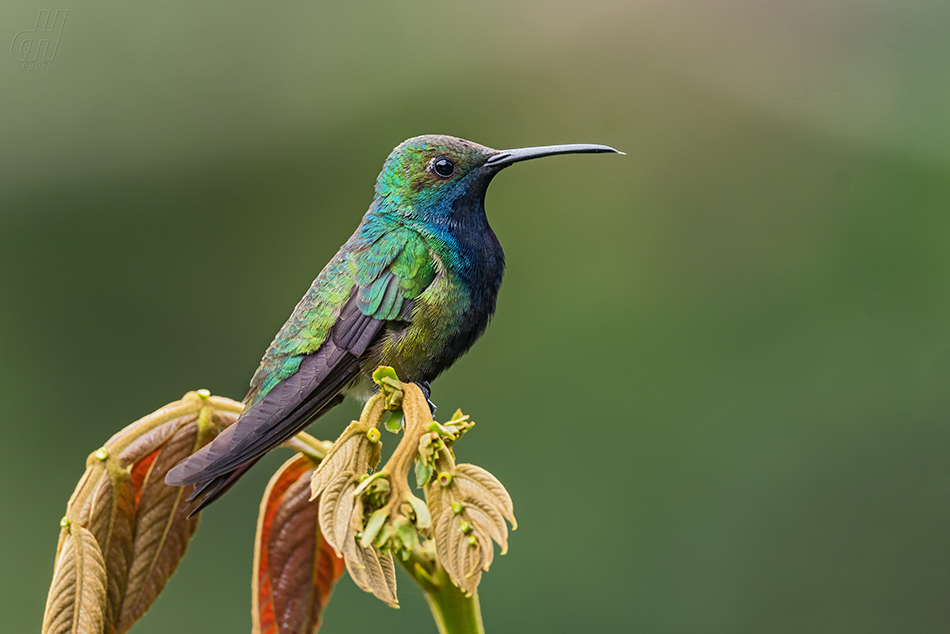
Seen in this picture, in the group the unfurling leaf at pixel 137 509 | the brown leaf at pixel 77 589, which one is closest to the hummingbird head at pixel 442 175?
the unfurling leaf at pixel 137 509

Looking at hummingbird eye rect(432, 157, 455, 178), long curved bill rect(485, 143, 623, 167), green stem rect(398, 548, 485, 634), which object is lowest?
green stem rect(398, 548, 485, 634)

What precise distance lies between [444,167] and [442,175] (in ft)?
0.06

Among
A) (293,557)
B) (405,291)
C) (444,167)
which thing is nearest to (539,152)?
(444,167)

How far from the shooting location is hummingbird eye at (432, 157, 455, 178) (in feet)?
6.05

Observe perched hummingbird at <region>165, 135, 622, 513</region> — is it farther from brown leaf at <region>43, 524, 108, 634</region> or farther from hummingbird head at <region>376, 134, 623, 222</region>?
brown leaf at <region>43, 524, 108, 634</region>

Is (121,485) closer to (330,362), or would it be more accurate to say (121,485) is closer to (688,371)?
(330,362)

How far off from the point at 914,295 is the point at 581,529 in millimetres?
2270

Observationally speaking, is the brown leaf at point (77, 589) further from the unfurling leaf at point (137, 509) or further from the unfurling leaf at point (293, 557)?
the unfurling leaf at point (293, 557)

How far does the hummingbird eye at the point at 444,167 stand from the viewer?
1.84m

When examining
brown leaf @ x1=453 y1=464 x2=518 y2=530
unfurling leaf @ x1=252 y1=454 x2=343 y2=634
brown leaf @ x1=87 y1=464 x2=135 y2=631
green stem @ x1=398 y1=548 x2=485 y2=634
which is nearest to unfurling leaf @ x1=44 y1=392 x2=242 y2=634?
brown leaf @ x1=87 y1=464 x2=135 y2=631

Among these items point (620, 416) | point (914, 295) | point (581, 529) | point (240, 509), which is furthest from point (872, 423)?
point (240, 509)

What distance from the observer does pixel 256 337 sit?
16.2 ft

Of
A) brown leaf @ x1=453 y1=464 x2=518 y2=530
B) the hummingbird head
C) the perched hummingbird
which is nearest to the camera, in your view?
brown leaf @ x1=453 y1=464 x2=518 y2=530

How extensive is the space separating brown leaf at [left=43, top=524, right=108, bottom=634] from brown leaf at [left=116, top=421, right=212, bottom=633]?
0.39 feet
